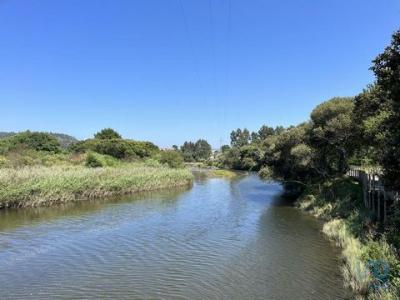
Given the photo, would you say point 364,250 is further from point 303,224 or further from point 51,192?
point 51,192

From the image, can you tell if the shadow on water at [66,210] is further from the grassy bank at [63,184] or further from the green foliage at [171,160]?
the green foliage at [171,160]

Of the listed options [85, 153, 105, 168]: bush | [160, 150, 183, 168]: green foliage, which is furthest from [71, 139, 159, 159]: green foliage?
[85, 153, 105, 168]: bush

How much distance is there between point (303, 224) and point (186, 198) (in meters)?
15.9

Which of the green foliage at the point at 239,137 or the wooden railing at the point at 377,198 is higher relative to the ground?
the green foliage at the point at 239,137

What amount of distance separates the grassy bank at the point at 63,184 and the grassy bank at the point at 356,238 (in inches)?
696

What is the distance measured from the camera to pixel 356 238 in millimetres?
17234

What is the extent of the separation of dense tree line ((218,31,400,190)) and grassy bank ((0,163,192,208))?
1391cm

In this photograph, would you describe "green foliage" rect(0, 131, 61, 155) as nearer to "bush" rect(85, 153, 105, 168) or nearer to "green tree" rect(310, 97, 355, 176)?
"bush" rect(85, 153, 105, 168)

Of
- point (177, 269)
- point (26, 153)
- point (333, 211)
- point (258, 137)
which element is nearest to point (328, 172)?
point (333, 211)

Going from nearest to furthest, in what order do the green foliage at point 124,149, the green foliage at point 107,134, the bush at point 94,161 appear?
the bush at point 94,161 < the green foliage at point 124,149 < the green foliage at point 107,134

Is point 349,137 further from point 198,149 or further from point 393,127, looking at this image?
point 198,149

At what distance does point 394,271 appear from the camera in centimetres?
1064

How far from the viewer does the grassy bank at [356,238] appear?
431 inches

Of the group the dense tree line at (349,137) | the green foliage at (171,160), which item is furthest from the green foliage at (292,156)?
the green foliage at (171,160)
